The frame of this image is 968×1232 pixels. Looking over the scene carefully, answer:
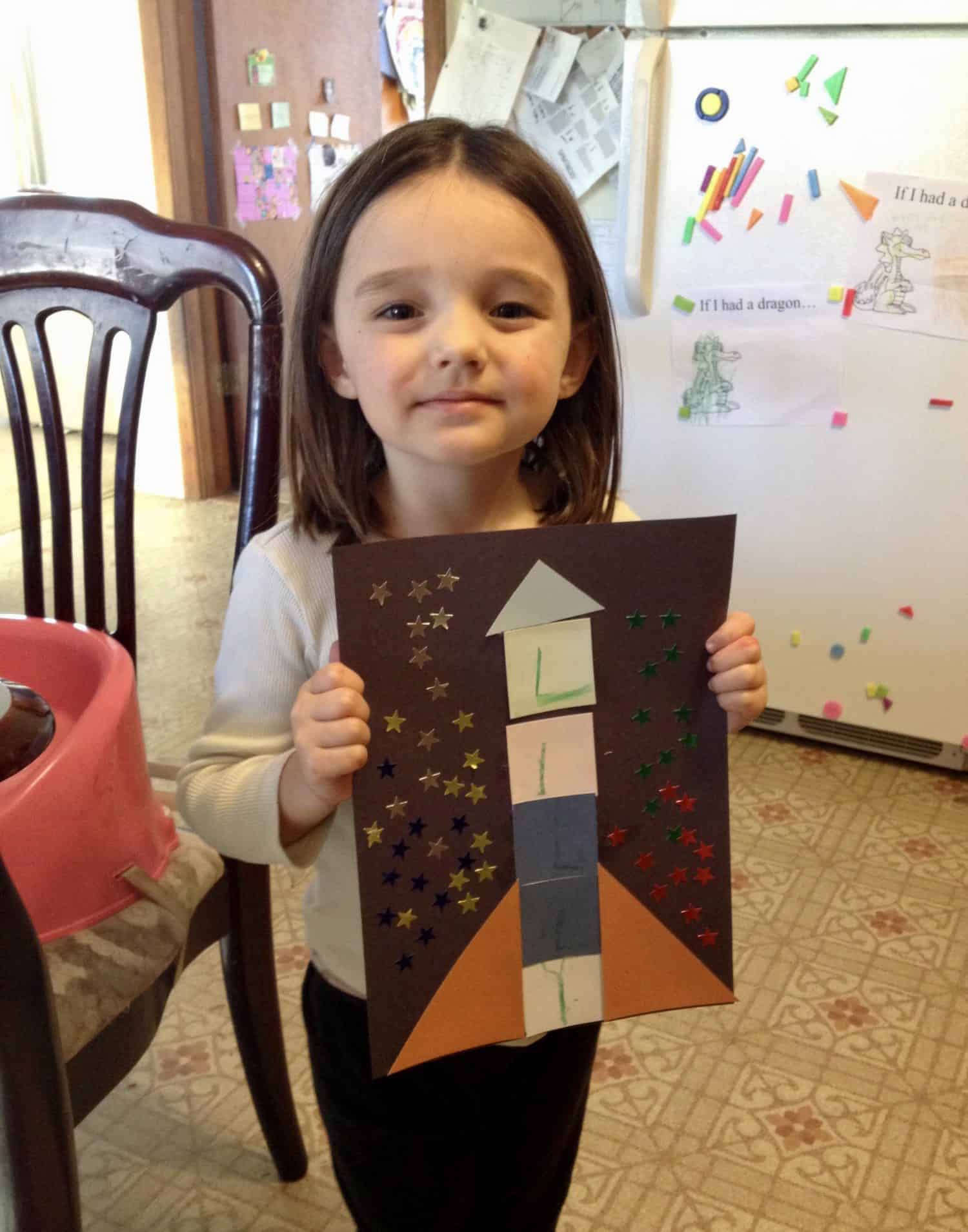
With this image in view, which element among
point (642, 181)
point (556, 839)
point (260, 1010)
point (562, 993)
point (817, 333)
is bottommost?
point (260, 1010)

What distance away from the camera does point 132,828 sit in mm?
732

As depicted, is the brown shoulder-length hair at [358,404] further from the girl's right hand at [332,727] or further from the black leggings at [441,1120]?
the black leggings at [441,1120]

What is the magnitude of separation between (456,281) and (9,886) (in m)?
0.41

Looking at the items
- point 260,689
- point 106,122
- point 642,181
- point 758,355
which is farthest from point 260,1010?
point 106,122

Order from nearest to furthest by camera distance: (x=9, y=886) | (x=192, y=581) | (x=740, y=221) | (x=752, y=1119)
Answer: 1. (x=9, y=886)
2. (x=752, y=1119)
3. (x=740, y=221)
4. (x=192, y=581)

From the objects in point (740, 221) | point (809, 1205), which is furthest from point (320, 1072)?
point (740, 221)

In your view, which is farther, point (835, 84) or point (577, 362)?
point (835, 84)

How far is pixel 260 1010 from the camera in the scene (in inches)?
44.1

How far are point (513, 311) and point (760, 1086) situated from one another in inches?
40.1

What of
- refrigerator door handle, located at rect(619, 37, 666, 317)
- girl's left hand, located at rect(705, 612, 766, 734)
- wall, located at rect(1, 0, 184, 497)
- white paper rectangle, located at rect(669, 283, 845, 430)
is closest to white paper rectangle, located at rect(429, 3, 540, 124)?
refrigerator door handle, located at rect(619, 37, 666, 317)

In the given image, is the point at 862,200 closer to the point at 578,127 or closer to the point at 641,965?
the point at 578,127

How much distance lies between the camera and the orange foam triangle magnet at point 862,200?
1.67 metres

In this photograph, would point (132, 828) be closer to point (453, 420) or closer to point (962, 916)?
point (453, 420)

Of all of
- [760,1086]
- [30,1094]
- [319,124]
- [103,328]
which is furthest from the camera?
[319,124]
